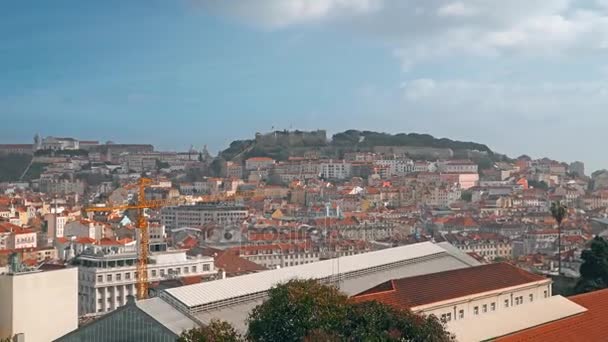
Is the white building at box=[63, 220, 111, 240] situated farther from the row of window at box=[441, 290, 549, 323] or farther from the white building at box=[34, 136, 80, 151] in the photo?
the white building at box=[34, 136, 80, 151]

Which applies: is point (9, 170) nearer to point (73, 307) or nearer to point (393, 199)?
point (393, 199)

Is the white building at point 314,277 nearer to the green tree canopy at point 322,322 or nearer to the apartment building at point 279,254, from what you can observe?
the green tree canopy at point 322,322

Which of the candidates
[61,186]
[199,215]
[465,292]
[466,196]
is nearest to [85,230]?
[199,215]

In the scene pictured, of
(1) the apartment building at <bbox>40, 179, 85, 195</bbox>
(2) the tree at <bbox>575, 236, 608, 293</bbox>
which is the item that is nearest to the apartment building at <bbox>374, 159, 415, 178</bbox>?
(1) the apartment building at <bbox>40, 179, 85, 195</bbox>

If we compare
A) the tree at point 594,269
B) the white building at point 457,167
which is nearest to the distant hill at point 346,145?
the white building at point 457,167

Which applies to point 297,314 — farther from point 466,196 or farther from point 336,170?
point 336,170

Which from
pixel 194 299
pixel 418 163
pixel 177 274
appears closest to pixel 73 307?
pixel 194 299

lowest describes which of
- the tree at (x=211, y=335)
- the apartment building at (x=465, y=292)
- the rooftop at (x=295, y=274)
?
the apartment building at (x=465, y=292)

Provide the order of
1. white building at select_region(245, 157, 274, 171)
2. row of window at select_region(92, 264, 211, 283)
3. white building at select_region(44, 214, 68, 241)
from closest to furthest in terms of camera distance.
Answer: row of window at select_region(92, 264, 211, 283) → white building at select_region(44, 214, 68, 241) → white building at select_region(245, 157, 274, 171)
